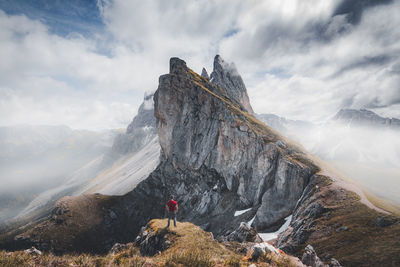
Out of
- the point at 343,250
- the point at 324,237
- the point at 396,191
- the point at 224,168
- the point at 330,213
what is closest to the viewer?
the point at 343,250

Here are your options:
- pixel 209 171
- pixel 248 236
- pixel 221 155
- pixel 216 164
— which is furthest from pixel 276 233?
pixel 209 171

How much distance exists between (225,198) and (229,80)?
3653 inches

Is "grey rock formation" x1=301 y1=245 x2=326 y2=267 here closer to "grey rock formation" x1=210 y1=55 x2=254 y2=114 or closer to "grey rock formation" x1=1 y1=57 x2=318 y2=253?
"grey rock formation" x1=1 y1=57 x2=318 y2=253

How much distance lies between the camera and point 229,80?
130375 millimetres

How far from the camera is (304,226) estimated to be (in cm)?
2772

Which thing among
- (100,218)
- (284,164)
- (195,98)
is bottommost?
(100,218)

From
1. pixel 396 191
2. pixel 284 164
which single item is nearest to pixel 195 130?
pixel 284 164

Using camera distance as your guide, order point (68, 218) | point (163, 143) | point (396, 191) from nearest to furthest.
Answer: point (68, 218) → point (163, 143) → point (396, 191)

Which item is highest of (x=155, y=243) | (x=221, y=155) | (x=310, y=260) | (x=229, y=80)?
(x=229, y=80)

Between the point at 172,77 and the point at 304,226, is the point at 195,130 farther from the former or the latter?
the point at 304,226

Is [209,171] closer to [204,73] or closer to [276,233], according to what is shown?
[276,233]

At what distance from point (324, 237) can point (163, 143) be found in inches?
3175

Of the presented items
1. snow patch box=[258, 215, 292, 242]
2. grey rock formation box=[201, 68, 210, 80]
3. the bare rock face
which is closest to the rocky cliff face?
the bare rock face

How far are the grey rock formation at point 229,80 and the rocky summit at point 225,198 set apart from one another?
37429 millimetres
